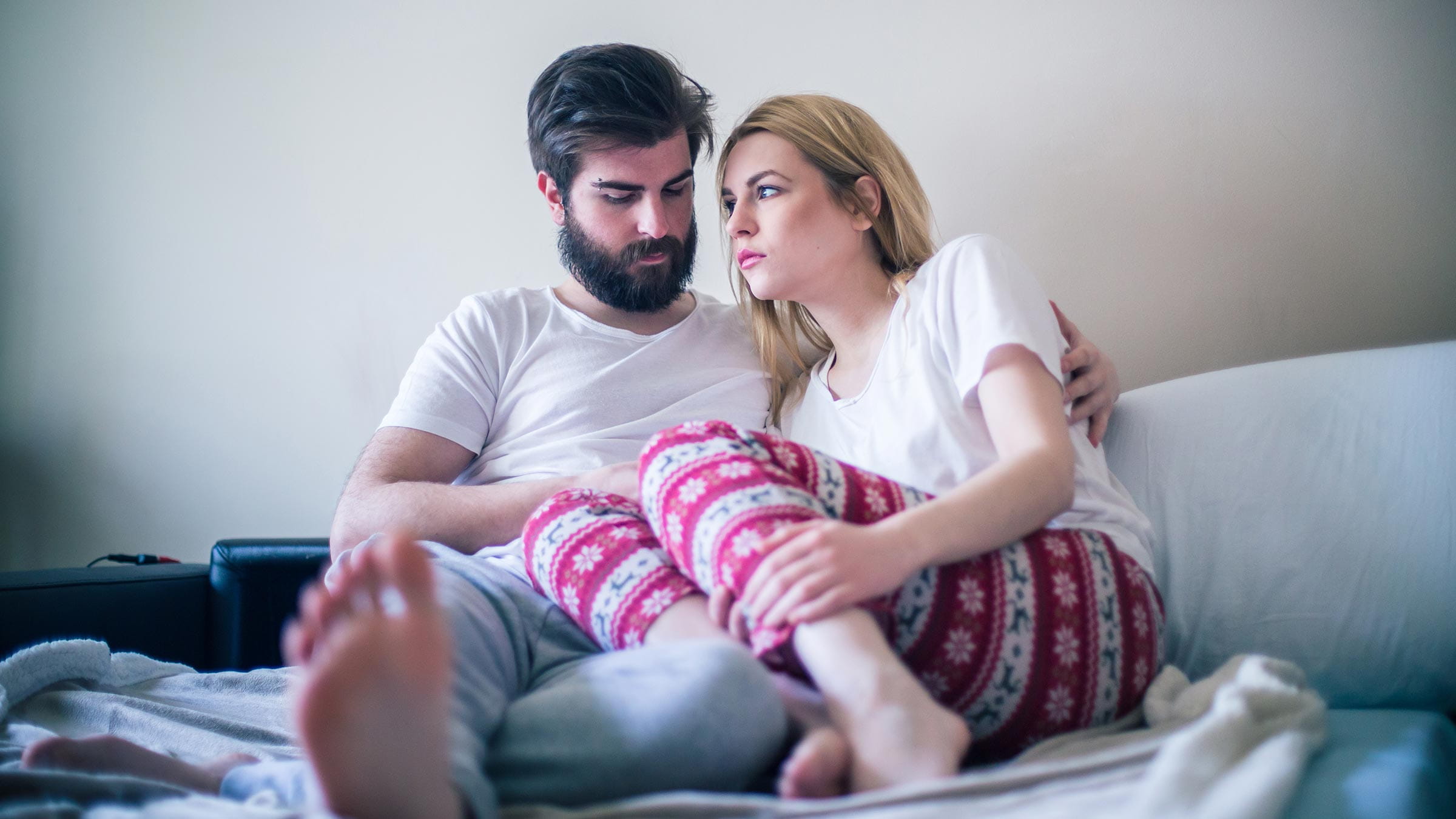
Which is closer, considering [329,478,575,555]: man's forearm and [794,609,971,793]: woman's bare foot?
[794,609,971,793]: woman's bare foot

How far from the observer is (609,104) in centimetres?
132

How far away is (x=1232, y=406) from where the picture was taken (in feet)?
3.22

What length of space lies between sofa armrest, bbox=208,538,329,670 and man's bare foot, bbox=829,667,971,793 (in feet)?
3.15

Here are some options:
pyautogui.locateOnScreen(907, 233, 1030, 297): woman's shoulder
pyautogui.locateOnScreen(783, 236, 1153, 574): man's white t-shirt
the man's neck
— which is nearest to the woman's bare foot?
pyautogui.locateOnScreen(783, 236, 1153, 574): man's white t-shirt

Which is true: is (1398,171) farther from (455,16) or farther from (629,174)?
(455,16)

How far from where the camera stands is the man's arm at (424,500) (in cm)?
110

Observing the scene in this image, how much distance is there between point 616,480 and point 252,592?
649 millimetres

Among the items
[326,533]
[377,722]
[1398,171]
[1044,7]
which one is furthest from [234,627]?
[1398,171]

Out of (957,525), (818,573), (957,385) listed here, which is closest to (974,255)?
(957,385)

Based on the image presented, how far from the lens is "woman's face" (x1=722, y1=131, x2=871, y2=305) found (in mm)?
1157

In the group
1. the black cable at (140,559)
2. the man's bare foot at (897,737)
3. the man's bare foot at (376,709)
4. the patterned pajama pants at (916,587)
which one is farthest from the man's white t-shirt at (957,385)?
the black cable at (140,559)

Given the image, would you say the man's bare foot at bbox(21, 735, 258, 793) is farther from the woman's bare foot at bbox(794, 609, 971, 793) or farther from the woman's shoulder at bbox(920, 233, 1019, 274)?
the woman's shoulder at bbox(920, 233, 1019, 274)

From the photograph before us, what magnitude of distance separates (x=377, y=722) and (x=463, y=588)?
326 millimetres

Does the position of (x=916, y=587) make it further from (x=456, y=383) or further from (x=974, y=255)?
(x=456, y=383)
